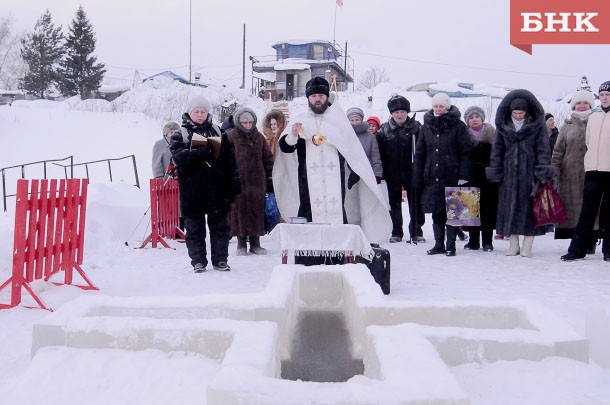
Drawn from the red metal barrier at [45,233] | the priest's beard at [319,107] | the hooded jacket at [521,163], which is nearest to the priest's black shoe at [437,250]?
the hooded jacket at [521,163]

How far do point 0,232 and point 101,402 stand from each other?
14.0 feet

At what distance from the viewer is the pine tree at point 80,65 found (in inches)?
1757

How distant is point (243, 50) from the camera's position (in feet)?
170

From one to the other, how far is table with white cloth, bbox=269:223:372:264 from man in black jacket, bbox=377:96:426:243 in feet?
9.54

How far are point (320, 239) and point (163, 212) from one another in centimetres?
331

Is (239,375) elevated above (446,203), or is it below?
below

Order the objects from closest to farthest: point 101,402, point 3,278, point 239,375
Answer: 1. point 239,375
2. point 101,402
3. point 3,278

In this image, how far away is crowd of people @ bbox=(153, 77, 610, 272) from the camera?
5547 mm

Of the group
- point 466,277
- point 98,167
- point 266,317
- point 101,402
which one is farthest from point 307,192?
point 98,167

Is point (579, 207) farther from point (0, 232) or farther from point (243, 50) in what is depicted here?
point (243, 50)

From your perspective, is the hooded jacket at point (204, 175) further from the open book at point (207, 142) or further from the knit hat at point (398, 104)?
the knit hat at point (398, 104)

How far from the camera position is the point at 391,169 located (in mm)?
7746

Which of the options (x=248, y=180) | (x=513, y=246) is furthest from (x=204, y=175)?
(x=513, y=246)

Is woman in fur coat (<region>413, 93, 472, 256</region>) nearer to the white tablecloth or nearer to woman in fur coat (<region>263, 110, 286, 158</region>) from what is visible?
woman in fur coat (<region>263, 110, 286, 158</region>)
